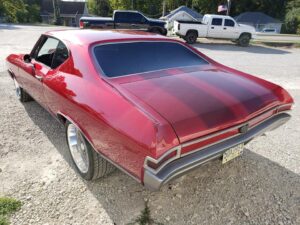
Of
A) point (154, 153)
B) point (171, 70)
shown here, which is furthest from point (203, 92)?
point (154, 153)

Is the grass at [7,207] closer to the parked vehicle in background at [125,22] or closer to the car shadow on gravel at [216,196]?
the car shadow on gravel at [216,196]

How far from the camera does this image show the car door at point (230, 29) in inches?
656

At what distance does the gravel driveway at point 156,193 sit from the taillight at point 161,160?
2.54 ft

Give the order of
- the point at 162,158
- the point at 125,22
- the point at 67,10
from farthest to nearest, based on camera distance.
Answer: the point at 67,10 < the point at 125,22 < the point at 162,158

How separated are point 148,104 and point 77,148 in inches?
51.7

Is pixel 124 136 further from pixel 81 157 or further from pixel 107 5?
pixel 107 5

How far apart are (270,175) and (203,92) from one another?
4.73 ft

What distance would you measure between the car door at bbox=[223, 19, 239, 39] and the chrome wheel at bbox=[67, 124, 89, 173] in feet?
51.6

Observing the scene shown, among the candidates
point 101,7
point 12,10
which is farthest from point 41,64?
point 101,7

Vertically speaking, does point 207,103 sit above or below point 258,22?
above

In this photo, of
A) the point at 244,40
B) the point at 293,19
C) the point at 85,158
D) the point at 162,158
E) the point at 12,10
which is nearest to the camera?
the point at 162,158

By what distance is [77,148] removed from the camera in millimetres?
3020

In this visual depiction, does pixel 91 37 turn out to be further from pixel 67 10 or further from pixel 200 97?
pixel 67 10

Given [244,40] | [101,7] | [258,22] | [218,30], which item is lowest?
[258,22]
